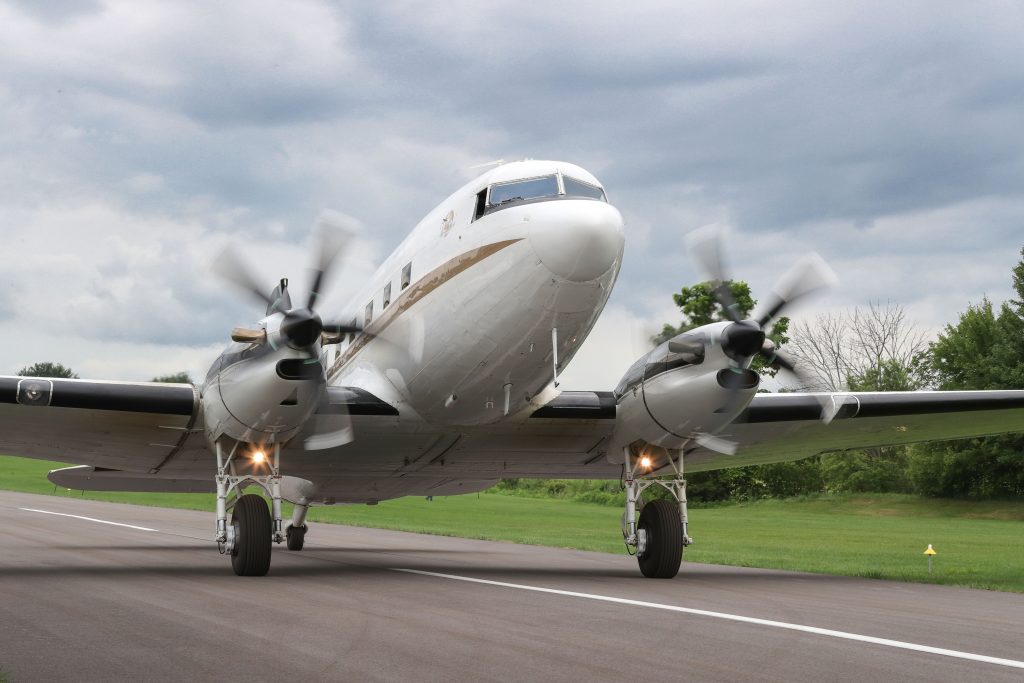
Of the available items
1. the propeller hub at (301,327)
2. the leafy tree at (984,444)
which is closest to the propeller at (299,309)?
the propeller hub at (301,327)

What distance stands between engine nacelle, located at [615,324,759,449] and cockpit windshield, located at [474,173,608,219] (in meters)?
2.83

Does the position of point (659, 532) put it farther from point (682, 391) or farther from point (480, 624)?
point (480, 624)

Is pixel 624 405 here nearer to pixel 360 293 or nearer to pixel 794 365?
Answer: pixel 794 365

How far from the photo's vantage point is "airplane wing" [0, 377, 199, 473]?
551 inches

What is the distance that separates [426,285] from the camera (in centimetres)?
1462

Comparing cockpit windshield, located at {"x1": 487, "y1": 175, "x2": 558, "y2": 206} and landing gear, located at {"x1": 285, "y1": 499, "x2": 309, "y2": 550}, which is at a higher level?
cockpit windshield, located at {"x1": 487, "y1": 175, "x2": 558, "y2": 206}

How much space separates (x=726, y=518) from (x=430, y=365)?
3050 cm

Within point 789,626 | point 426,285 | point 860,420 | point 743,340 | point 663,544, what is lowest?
point 789,626

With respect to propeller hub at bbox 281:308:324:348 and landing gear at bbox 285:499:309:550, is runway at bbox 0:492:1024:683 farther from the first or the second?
landing gear at bbox 285:499:309:550

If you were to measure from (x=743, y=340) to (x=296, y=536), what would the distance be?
11.5 meters

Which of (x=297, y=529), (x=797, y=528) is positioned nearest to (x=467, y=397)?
(x=297, y=529)

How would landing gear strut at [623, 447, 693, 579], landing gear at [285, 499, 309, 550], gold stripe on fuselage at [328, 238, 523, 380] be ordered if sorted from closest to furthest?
gold stripe on fuselage at [328, 238, 523, 380] < landing gear strut at [623, 447, 693, 579] < landing gear at [285, 499, 309, 550]

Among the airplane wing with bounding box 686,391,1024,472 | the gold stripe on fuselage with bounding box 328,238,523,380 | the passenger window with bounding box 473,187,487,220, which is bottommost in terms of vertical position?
the airplane wing with bounding box 686,391,1024,472

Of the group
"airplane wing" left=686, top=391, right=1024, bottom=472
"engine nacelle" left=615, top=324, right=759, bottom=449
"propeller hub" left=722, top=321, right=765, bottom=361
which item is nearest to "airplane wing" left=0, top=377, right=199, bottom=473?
"engine nacelle" left=615, top=324, right=759, bottom=449
